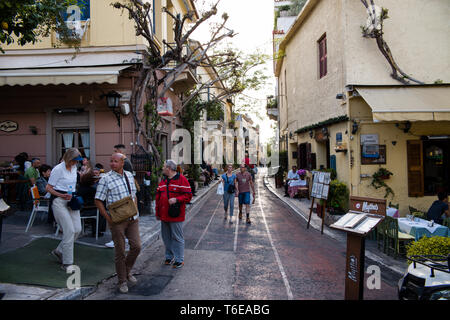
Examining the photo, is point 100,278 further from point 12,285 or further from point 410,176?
point 410,176

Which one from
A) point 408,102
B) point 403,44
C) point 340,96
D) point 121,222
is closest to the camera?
point 121,222

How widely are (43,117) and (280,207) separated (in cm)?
942

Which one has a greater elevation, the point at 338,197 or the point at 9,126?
the point at 9,126

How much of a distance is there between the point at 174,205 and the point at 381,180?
674 cm

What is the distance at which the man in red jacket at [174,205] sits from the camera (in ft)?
18.1

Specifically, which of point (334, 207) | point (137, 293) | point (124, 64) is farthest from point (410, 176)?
point (124, 64)

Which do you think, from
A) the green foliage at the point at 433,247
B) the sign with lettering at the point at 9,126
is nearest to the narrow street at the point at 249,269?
the green foliage at the point at 433,247

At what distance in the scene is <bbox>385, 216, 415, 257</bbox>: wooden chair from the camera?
6.36 m

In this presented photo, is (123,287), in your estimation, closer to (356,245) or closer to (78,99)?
(356,245)

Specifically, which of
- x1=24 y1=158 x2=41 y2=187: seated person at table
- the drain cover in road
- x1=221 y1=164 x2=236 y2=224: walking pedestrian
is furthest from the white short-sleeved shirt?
x1=221 y1=164 x2=236 y2=224: walking pedestrian

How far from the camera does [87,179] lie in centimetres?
691

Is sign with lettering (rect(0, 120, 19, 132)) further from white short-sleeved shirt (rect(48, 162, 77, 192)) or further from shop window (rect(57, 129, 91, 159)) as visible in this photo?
white short-sleeved shirt (rect(48, 162, 77, 192))

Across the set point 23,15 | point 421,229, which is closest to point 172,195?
point 23,15

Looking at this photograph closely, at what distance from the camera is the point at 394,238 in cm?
643
